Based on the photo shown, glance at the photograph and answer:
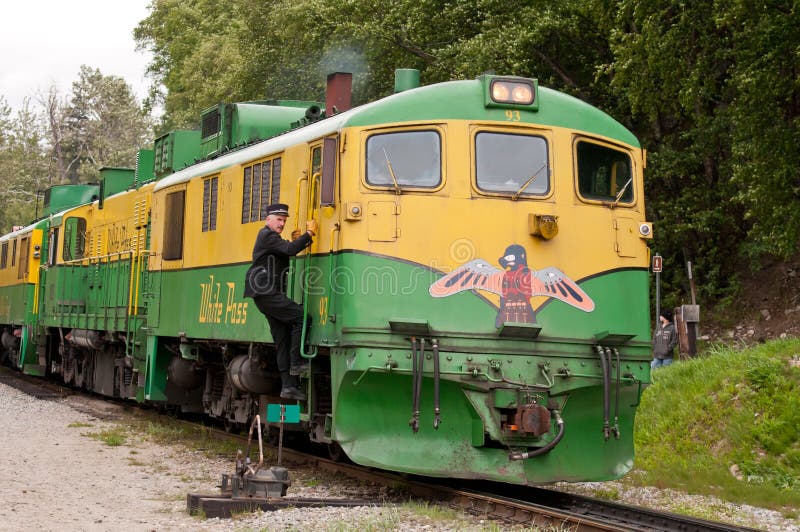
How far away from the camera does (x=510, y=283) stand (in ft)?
29.7

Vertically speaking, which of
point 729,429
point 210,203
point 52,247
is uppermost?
point 52,247

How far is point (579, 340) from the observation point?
9148mm

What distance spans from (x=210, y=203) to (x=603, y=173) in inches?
195

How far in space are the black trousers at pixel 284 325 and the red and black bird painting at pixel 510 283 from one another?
1.42 meters

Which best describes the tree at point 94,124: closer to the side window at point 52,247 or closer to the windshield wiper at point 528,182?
the side window at point 52,247

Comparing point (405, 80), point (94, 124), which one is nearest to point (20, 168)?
→ point (94, 124)

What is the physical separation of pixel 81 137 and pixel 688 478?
78.3 metres

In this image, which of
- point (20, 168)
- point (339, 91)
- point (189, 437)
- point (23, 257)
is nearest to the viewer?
point (339, 91)

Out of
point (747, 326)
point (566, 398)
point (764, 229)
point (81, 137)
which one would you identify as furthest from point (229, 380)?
point (81, 137)

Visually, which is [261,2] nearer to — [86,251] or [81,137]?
[86,251]

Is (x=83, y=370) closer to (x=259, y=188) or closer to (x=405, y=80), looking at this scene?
(x=259, y=188)

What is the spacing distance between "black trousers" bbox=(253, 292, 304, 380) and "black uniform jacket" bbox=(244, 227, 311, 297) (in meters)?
0.09

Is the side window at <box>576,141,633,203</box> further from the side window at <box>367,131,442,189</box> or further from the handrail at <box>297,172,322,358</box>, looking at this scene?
the handrail at <box>297,172,322,358</box>

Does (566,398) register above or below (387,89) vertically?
below
